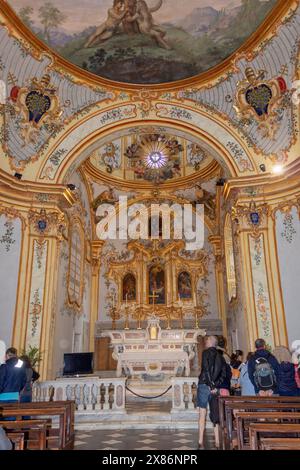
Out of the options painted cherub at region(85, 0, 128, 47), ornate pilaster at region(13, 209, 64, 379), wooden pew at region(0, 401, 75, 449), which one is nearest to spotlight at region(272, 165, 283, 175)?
painted cherub at region(85, 0, 128, 47)

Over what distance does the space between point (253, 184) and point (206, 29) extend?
502 centimetres

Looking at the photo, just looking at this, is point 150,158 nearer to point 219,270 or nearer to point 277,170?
point 219,270

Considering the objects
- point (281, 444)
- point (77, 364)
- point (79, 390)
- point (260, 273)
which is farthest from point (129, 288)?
point (281, 444)

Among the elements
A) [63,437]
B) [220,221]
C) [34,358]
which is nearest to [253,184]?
[220,221]

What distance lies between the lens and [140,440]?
684cm

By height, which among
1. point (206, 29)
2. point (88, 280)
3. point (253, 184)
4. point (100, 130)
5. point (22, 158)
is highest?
point (206, 29)

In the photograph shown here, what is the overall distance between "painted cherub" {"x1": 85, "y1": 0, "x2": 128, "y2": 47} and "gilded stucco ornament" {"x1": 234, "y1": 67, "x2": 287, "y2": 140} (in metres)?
4.26

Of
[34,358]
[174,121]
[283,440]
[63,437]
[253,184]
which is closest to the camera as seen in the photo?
[283,440]

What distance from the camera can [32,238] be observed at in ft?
38.9

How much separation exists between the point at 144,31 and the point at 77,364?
407 inches

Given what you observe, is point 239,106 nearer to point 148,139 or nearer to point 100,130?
point 100,130

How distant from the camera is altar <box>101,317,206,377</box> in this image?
13211 mm

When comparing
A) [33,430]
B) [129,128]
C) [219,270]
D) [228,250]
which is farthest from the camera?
[219,270]

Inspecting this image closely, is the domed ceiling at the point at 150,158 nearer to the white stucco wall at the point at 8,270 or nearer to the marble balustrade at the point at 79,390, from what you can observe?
the white stucco wall at the point at 8,270
